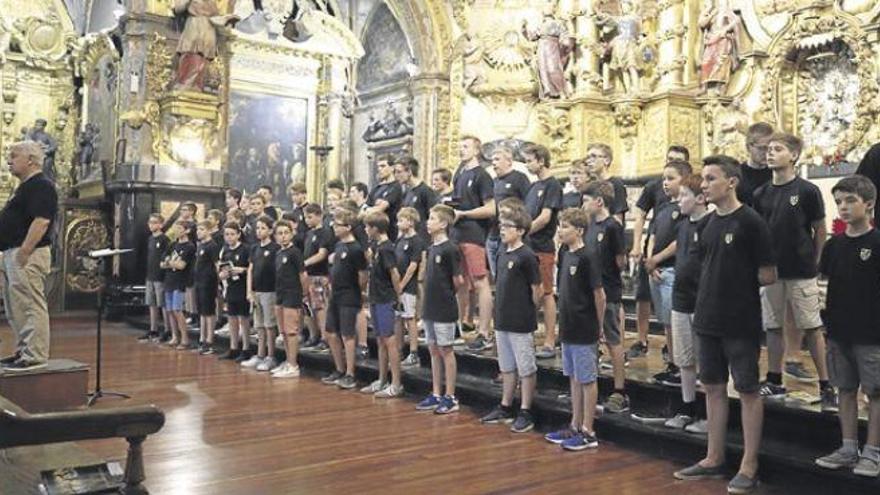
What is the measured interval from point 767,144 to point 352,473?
118 inches

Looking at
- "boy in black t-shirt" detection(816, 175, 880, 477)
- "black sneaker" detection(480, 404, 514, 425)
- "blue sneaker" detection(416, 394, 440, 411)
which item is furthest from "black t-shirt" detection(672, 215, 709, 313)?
"blue sneaker" detection(416, 394, 440, 411)

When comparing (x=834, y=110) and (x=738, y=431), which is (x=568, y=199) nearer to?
(x=738, y=431)

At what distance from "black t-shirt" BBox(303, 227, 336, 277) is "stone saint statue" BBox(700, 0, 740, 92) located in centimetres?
617

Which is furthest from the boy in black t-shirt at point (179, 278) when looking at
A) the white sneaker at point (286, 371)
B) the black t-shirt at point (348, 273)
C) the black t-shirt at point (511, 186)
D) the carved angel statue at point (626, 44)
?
the carved angel statue at point (626, 44)

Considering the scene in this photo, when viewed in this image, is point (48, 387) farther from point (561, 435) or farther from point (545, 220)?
point (545, 220)

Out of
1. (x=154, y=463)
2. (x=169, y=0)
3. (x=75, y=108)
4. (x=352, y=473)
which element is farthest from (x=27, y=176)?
(x=75, y=108)

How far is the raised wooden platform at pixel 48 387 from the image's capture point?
16.9 ft

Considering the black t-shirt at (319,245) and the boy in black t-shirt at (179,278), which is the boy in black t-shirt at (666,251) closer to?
the black t-shirt at (319,245)

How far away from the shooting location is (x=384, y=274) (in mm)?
6301

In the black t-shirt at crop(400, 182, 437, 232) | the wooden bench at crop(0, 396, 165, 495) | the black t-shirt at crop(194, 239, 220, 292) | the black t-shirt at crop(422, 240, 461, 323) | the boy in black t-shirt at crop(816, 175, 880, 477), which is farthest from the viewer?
the black t-shirt at crop(194, 239, 220, 292)

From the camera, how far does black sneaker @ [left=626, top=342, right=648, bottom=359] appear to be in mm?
6195

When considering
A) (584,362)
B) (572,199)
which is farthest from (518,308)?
(572,199)

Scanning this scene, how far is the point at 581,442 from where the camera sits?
4.68m

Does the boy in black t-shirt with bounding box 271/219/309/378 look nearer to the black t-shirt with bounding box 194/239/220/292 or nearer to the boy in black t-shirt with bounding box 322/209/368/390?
the boy in black t-shirt with bounding box 322/209/368/390
